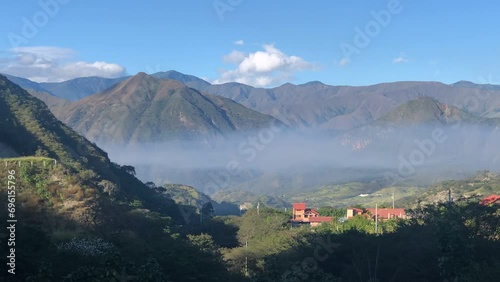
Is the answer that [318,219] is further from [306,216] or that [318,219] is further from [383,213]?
[383,213]

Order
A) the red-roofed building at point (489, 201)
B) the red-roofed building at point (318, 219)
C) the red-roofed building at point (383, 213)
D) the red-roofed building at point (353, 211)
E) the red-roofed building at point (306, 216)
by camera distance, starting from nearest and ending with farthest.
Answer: the red-roofed building at point (489, 201)
the red-roofed building at point (383, 213)
the red-roofed building at point (353, 211)
the red-roofed building at point (318, 219)
the red-roofed building at point (306, 216)

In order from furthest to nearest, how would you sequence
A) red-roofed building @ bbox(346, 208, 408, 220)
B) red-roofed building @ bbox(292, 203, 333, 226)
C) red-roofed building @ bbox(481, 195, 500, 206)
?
red-roofed building @ bbox(292, 203, 333, 226) → red-roofed building @ bbox(346, 208, 408, 220) → red-roofed building @ bbox(481, 195, 500, 206)

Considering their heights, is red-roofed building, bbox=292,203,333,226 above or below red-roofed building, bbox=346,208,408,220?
below

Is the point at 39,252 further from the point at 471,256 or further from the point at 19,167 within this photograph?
the point at 19,167

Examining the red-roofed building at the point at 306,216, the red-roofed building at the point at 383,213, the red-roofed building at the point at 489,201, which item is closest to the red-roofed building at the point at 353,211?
the red-roofed building at the point at 383,213

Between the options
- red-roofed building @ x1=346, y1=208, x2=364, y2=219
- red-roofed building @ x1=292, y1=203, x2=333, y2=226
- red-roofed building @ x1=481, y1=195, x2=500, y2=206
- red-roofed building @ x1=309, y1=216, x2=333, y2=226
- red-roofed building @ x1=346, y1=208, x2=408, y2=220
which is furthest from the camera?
red-roofed building @ x1=292, y1=203, x2=333, y2=226

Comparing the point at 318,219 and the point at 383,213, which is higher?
the point at 383,213

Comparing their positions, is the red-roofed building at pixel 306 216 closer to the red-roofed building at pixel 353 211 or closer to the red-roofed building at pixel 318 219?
the red-roofed building at pixel 318 219

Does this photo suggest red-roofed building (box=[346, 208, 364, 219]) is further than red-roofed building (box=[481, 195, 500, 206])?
Yes

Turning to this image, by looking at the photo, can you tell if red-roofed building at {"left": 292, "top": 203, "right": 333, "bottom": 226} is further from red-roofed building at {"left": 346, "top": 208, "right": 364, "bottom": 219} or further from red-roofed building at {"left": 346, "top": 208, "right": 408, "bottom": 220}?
red-roofed building at {"left": 346, "top": 208, "right": 408, "bottom": 220}

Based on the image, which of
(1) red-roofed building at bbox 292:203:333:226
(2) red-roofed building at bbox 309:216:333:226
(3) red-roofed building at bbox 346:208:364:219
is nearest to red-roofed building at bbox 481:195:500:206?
(3) red-roofed building at bbox 346:208:364:219

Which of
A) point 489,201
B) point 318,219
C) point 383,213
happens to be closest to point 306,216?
point 318,219

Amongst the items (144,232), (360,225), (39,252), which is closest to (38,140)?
(144,232)

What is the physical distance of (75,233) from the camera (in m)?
30.5
